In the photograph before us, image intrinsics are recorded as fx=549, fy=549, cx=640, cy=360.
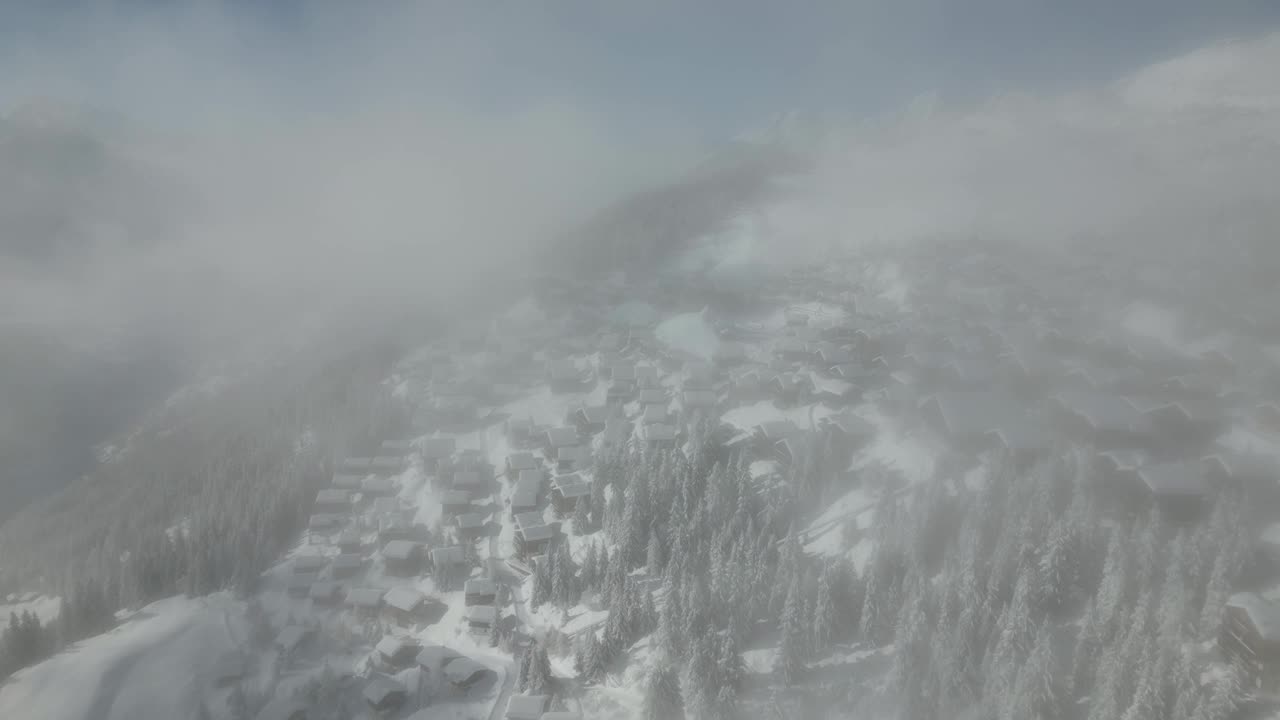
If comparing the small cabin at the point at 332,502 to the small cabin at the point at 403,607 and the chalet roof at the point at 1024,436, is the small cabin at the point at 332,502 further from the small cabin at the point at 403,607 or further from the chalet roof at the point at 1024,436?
the chalet roof at the point at 1024,436

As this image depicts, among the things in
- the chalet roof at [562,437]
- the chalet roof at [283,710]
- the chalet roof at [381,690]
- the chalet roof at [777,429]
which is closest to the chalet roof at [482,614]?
the chalet roof at [381,690]

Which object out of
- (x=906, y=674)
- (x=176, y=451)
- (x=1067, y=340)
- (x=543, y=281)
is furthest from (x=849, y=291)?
(x=176, y=451)

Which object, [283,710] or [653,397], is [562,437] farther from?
[283,710]

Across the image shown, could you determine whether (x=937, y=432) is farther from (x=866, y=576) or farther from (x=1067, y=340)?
(x=1067, y=340)

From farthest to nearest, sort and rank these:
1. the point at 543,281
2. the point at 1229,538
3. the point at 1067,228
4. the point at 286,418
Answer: the point at 543,281 < the point at 1067,228 < the point at 286,418 < the point at 1229,538

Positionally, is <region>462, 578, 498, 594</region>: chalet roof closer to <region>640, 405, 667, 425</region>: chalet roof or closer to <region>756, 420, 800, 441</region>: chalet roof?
<region>640, 405, 667, 425</region>: chalet roof
